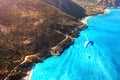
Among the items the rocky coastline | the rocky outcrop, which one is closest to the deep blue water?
the rocky coastline

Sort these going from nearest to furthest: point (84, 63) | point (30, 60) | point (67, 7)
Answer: point (84, 63)
point (30, 60)
point (67, 7)

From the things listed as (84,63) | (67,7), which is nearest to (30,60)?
(84,63)

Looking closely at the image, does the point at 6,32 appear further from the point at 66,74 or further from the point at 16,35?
the point at 66,74

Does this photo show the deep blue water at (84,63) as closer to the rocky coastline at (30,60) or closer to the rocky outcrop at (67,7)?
the rocky coastline at (30,60)

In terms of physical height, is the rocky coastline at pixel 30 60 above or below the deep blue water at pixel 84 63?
above

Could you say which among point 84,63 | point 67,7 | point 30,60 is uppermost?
point 67,7

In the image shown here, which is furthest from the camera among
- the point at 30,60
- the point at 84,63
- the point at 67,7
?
the point at 67,7

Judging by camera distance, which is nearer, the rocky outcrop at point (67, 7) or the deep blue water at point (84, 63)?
the deep blue water at point (84, 63)

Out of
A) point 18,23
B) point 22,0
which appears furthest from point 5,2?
point 18,23

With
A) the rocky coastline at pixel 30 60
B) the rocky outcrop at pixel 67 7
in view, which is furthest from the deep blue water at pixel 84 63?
the rocky outcrop at pixel 67 7

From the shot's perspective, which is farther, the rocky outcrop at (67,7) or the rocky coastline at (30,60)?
the rocky outcrop at (67,7)

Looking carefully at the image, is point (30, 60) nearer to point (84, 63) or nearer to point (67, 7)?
point (84, 63)

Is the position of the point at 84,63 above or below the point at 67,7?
below
